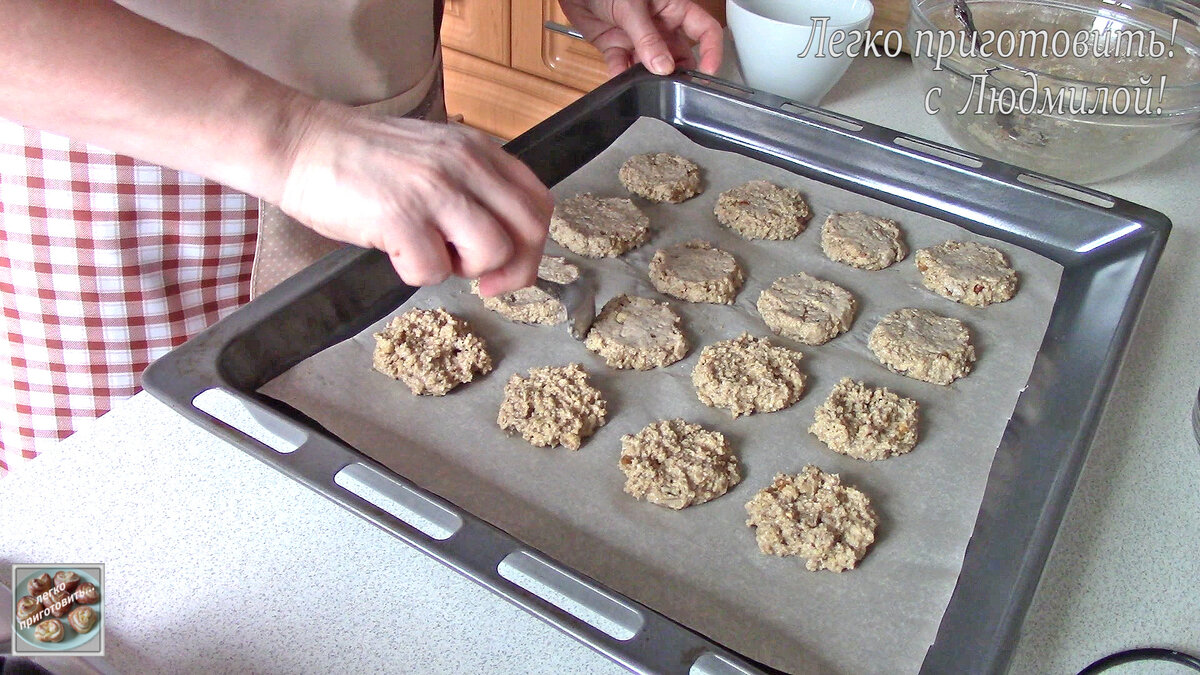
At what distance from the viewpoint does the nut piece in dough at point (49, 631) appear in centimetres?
65

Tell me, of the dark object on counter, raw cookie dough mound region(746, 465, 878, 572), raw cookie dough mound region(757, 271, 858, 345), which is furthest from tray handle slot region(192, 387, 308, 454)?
the dark object on counter

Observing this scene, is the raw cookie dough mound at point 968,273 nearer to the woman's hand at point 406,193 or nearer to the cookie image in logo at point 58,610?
the woman's hand at point 406,193

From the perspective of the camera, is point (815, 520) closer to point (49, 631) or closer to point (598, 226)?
point (598, 226)

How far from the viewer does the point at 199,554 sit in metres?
0.74

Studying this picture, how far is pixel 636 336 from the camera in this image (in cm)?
108

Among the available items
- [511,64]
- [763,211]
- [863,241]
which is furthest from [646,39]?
[511,64]

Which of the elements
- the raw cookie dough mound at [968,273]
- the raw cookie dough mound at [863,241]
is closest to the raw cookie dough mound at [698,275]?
the raw cookie dough mound at [863,241]

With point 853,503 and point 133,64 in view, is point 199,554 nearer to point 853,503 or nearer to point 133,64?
point 133,64

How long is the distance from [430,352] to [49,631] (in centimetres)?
46

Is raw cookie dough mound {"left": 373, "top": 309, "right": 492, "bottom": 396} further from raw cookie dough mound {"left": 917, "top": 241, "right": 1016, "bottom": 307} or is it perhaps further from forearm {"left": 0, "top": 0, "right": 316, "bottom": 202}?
raw cookie dough mound {"left": 917, "top": 241, "right": 1016, "bottom": 307}

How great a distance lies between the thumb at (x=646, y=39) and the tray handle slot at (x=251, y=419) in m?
0.81

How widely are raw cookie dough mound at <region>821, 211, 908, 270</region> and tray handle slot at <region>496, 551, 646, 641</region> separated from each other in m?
0.66

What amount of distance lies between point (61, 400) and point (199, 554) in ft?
2.02

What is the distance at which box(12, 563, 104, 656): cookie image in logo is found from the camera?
65 cm
